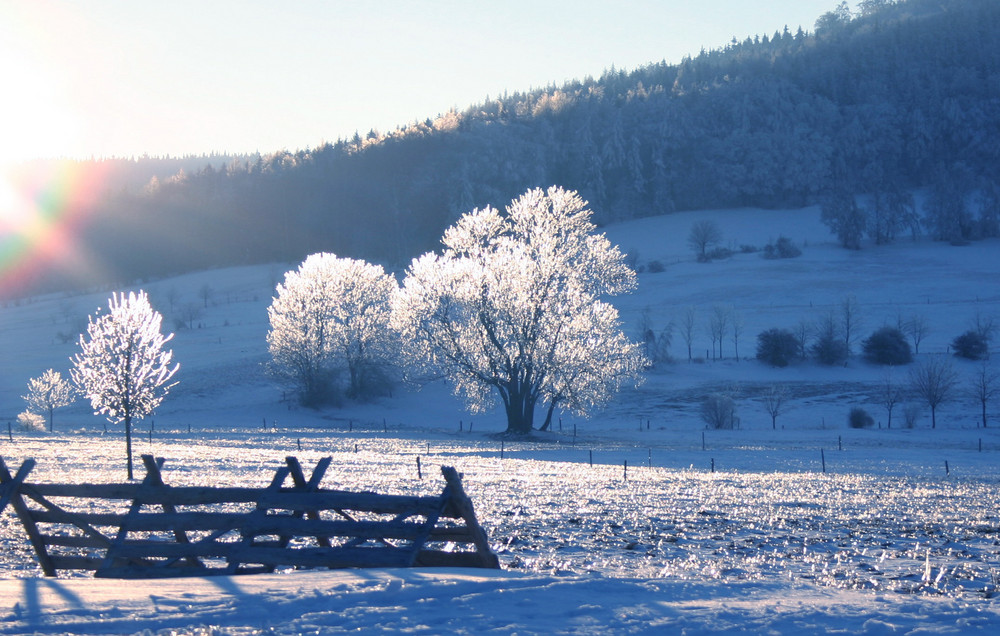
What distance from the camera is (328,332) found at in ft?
199

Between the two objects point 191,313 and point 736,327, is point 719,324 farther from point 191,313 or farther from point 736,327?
point 191,313

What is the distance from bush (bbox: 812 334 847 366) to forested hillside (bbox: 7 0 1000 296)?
233 feet

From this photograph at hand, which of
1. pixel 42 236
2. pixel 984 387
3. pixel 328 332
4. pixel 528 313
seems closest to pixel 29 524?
pixel 528 313

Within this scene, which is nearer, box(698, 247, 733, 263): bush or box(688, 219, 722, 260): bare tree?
box(698, 247, 733, 263): bush

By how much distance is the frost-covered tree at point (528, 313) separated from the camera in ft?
131

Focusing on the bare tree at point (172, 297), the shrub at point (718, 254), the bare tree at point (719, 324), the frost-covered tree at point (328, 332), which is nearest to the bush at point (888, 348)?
the bare tree at point (719, 324)

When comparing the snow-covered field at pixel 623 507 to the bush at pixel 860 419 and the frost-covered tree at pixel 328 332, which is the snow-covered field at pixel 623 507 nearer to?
the bush at pixel 860 419

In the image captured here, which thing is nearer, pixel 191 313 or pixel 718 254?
pixel 191 313

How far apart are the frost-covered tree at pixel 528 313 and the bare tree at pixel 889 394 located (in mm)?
18328

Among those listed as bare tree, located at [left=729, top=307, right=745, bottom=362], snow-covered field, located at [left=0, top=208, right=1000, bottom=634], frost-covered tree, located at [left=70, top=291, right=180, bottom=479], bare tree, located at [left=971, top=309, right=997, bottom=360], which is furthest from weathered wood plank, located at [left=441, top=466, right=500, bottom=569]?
bare tree, located at [left=729, top=307, right=745, bottom=362]

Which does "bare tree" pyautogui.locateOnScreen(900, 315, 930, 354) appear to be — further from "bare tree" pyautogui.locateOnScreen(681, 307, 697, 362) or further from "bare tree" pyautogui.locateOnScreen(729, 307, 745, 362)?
"bare tree" pyautogui.locateOnScreen(681, 307, 697, 362)

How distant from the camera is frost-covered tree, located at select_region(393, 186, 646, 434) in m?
40.0

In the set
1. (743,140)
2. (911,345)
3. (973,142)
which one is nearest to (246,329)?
(911,345)

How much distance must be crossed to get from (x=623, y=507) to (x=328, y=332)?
47.9m
